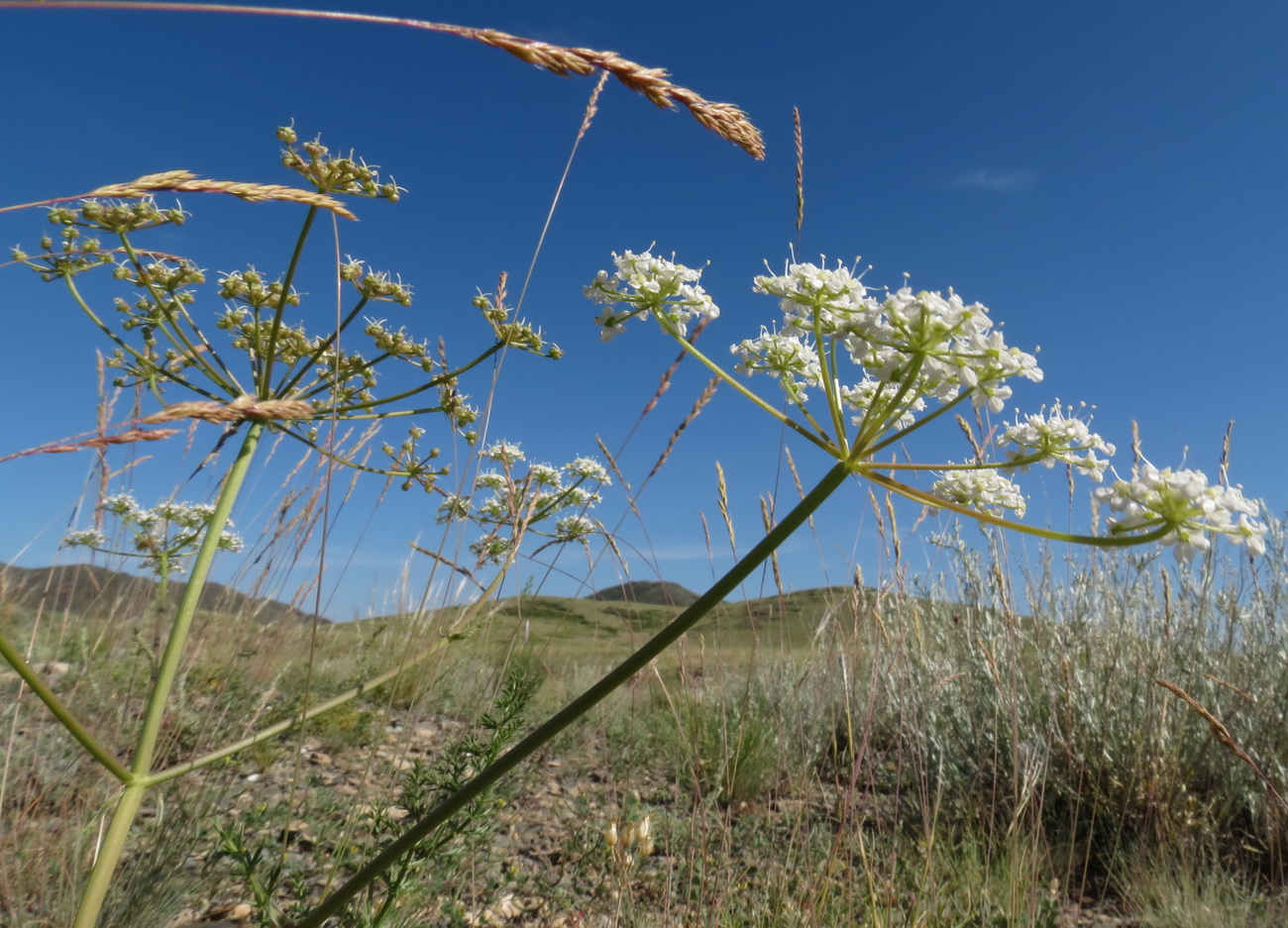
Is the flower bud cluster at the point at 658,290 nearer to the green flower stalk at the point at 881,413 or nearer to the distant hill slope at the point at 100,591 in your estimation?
the green flower stalk at the point at 881,413

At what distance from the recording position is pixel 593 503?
Result: 3.45 m

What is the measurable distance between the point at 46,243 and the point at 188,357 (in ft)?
2.24

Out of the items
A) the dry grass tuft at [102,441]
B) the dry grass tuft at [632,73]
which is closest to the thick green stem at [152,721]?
the dry grass tuft at [102,441]

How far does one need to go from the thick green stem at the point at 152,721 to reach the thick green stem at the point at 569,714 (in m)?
0.61

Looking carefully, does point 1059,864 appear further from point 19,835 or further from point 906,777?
point 19,835

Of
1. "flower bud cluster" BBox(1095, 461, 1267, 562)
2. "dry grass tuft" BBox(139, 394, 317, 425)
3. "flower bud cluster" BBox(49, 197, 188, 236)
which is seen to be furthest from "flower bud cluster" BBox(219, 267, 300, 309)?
"flower bud cluster" BBox(1095, 461, 1267, 562)

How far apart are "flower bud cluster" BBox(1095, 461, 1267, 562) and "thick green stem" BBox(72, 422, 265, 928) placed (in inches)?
76.7

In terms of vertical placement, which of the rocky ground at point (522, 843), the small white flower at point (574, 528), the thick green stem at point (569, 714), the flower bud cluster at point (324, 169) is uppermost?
the flower bud cluster at point (324, 169)

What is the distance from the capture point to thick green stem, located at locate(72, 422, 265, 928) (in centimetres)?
137

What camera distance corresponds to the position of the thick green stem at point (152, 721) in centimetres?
137

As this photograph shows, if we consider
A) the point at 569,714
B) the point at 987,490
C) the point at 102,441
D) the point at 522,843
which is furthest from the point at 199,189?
the point at 522,843

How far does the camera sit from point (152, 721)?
1.61m

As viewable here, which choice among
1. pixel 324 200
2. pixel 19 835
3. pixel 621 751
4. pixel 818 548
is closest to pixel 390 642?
pixel 621 751

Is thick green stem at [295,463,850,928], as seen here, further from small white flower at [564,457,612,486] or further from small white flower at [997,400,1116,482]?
small white flower at [564,457,612,486]
